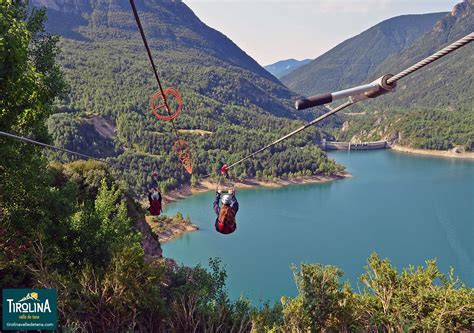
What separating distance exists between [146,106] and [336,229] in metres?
69.1

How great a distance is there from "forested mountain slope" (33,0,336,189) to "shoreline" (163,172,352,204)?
2.05m

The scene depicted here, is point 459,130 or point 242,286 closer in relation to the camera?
point 242,286

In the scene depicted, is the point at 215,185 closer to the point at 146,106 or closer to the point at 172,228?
the point at 172,228

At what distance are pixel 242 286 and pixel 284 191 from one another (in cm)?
4558

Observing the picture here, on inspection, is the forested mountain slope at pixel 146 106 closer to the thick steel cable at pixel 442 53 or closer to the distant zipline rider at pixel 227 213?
the distant zipline rider at pixel 227 213

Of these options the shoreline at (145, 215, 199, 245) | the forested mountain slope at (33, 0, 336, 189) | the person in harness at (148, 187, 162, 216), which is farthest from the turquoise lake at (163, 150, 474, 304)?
the person in harness at (148, 187, 162, 216)

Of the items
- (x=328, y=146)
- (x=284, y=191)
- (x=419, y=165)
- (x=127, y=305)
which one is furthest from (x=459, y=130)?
(x=127, y=305)

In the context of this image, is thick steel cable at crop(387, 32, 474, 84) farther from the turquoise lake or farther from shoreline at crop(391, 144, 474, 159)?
shoreline at crop(391, 144, 474, 159)

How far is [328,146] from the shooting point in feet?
462

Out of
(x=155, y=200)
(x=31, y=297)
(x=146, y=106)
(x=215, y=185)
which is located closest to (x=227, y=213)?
(x=155, y=200)

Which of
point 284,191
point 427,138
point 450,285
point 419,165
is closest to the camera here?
point 450,285

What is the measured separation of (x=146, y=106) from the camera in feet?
347

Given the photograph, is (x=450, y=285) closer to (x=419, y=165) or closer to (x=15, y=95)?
(x=15, y=95)

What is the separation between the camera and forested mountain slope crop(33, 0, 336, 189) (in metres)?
80.0
